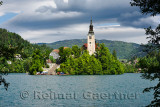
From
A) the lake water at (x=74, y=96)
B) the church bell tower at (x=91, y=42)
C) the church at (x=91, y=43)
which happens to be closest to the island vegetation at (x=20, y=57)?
the lake water at (x=74, y=96)

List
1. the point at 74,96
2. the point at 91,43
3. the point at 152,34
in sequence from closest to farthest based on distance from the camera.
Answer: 1. the point at 152,34
2. the point at 74,96
3. the point at 91,43

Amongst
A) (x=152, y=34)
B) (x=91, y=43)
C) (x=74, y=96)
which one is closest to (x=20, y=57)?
(x=152, y=34)

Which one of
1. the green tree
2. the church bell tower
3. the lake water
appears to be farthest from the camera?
the church bell tower

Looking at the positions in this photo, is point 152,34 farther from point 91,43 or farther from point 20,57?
point 91,43

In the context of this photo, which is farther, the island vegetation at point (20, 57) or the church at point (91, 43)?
the church at point (91, 43)

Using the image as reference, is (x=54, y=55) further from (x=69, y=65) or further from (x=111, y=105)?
(x=111, y=105)

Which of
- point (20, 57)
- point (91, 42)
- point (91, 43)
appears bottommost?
point (20, 57)

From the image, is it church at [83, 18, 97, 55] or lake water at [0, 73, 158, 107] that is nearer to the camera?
lake water at [0, 73, 158, 107]

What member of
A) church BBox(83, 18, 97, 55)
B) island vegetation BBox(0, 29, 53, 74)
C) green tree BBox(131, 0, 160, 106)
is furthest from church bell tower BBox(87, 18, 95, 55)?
green tree BBox(131, 0, 160, 106)

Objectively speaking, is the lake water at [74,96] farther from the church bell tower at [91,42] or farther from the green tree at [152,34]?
the church bell tower at [91,42]

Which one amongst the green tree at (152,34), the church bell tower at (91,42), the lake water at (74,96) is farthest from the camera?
the church bell tower at (91,42)

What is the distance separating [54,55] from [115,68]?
4096 cm

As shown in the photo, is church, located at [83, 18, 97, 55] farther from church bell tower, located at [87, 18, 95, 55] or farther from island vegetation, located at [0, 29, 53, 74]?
island vegetation, located at [0, 29, 53, 74]

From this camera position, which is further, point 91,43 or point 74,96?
point 91,43
